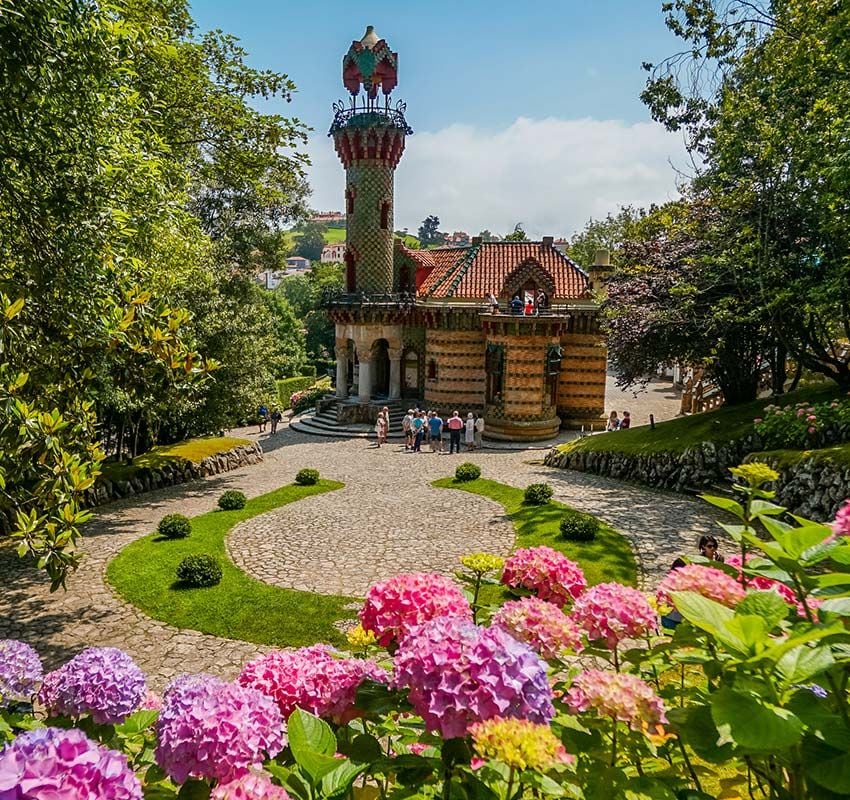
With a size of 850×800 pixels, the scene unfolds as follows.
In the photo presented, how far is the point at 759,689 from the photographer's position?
180cm

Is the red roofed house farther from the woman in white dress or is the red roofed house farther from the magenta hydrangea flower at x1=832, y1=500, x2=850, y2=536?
the magenta hydrangea flower at x1=832, y1=500, x2=850, y2=536

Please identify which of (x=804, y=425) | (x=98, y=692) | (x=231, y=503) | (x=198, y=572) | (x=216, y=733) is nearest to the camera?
(x=216, y=733)

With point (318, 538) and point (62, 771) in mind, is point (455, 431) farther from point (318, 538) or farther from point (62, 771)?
point (62, 771)

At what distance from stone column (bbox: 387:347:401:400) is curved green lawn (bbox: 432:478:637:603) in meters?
14.6

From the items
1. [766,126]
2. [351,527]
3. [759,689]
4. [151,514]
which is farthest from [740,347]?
[759,689]

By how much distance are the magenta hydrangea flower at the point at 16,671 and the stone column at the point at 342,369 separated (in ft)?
97.8

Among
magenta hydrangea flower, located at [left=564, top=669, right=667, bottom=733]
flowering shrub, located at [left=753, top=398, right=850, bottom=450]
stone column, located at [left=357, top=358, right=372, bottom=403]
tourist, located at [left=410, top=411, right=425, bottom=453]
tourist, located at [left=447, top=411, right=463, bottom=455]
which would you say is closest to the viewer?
magenta hydrangea flower, located at [left=564, top=669, right=667, bottom=733]

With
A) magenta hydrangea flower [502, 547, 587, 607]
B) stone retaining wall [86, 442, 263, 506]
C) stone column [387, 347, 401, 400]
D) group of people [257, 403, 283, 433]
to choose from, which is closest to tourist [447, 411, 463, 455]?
stone column [387, 347, 401, 400]

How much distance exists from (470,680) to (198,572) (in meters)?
10.5

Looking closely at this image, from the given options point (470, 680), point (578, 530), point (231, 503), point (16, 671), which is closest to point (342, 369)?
point (231, 503)

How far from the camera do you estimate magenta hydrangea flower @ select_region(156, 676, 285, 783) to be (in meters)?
2.03

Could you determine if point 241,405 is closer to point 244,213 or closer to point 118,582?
point 244,213

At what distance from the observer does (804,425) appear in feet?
49.0

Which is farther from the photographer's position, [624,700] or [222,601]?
[222,601]
